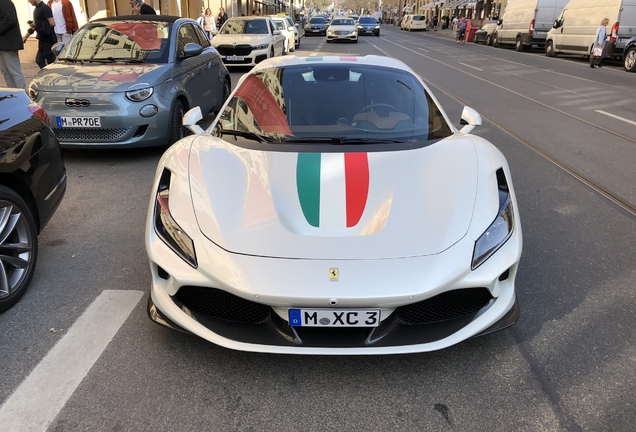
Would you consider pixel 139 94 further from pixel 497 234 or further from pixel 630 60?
pixel 630 60

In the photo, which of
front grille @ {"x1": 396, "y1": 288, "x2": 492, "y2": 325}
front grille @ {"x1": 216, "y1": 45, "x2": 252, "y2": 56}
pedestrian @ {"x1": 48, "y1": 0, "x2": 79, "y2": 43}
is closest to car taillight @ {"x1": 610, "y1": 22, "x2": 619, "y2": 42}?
front grille @ {"x1": 216, "y1": 45, "x2": 252, "y2": 56}

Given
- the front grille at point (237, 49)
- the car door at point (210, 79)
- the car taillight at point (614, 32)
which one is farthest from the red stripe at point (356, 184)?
the car taillight at point (614, 32)

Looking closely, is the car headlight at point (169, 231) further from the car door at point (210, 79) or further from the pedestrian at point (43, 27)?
the pedestrian at point (43, 27)

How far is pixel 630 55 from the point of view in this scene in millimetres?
17625

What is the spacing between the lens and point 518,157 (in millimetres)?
6438

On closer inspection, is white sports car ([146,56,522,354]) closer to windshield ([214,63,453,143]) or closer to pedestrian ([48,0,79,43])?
windshield ([214,63,453,143])

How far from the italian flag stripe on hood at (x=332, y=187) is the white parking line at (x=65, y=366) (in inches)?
49.4

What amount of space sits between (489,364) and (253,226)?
1331mm

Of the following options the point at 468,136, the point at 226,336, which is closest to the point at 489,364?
the point at 226,336

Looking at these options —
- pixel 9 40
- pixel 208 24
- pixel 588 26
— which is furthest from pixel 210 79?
pixel 588 26

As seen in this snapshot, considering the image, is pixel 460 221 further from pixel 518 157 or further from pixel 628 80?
pixel 628 80

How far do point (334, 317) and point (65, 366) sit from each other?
136cm

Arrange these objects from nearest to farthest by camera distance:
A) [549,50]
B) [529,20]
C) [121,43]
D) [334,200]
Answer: [334,200]
[121,43]
[549,50]
[529,20]

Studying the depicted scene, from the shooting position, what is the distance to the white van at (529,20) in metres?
25.7
